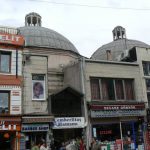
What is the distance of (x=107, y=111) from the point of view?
24.5m

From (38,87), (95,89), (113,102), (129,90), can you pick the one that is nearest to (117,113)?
(113,102)

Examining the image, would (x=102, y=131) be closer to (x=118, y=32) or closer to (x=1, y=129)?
(x=1, y=129)

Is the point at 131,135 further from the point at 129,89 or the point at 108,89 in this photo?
the point at 108,89

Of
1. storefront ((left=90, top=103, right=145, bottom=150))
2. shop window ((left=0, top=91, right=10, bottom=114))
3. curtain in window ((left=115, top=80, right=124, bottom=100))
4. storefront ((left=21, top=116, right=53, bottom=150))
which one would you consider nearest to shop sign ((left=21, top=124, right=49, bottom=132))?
storefront ((left=21, top=116, right=53, bottom=150))

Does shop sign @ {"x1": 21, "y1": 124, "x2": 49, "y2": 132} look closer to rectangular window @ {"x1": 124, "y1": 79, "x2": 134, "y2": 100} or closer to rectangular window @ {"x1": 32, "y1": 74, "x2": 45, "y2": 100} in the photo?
rectangular window @ {"x1": 32, "y1": 74, "x2": 45, "y2": 100}

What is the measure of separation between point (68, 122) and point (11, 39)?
24.3ft

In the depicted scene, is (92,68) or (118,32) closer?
(92,68)

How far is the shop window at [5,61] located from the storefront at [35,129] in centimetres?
392

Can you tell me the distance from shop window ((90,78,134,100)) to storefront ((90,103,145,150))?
1.23 meters

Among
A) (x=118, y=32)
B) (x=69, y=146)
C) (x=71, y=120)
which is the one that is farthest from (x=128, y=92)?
(x=118, y=32)

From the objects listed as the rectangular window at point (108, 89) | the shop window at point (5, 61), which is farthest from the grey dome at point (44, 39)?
the shop window at point (5, 61)

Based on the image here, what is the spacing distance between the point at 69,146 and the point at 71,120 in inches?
91.9

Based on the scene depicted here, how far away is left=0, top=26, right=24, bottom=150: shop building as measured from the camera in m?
20.8

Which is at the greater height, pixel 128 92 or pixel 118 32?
pixel 118 32
